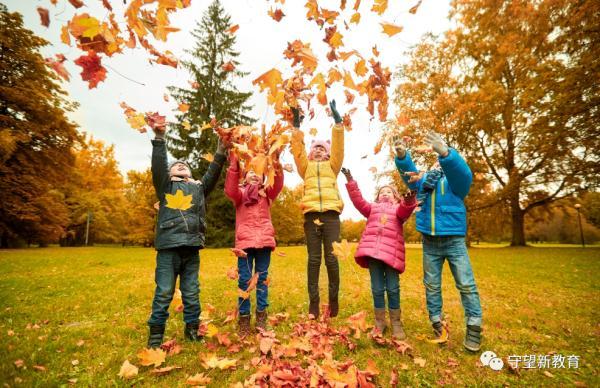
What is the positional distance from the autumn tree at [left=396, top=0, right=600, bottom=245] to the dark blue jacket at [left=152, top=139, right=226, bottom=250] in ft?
40.0

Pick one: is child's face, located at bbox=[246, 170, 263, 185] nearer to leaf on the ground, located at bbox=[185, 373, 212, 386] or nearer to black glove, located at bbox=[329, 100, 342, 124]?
black glove, located at bbox=[329, 100, 342, 124]

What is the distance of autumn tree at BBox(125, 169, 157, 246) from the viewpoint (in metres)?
30.5

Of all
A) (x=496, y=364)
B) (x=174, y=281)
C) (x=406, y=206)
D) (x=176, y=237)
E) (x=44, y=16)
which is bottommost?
(x=496, y=364)

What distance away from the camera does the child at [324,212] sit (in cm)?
371

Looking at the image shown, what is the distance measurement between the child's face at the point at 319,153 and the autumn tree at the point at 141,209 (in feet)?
95.5

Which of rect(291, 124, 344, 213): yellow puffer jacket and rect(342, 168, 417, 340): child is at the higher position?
rect(291, 124, 344, 213): yellow puffer jacket

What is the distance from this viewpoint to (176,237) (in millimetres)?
3002

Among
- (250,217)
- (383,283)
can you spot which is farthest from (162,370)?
(383,283)

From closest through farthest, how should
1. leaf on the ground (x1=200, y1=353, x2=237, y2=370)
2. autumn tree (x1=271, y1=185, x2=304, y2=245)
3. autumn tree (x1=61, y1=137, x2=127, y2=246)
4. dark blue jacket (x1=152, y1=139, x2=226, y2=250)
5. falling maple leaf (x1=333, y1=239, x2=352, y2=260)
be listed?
leaf on the ground (x1=200, y1=353, x2=237, y2=370)
falling maple leaf (x1=333, y1=239, x2=352, y2=260)
dark blue jacket (x1=152, y1=139, x2=226, y2=250)
autumn tree (x1=61, y1=137, x2=127, y2=246)
autumn tree (x1=271, y1=185, x2=304, y2=245)

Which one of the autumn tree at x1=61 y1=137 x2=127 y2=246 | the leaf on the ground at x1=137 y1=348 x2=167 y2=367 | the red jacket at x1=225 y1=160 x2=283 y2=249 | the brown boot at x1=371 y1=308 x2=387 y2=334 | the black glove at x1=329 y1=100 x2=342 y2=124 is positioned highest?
the autumn tree at x1=61 y1=137 x2=127 y2=246

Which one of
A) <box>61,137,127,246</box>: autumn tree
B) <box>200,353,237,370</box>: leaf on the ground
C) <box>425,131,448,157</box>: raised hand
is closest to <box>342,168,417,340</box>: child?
<box>425,131,448,157</box>: raised hand

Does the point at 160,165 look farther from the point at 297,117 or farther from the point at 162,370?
the point at 162,370

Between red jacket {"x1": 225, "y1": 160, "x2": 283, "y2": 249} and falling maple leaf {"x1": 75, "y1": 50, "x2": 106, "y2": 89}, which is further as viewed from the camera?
red jacket {"x1": 225, "y1": 160, "x2": 283, "y2": 249}

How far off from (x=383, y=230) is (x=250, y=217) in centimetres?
159
